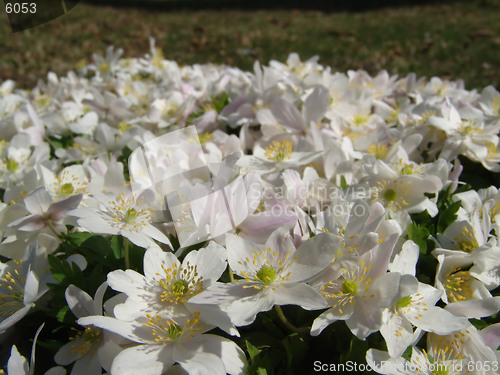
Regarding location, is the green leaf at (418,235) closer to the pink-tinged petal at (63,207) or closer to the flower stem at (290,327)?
the flower stem at (290,327)

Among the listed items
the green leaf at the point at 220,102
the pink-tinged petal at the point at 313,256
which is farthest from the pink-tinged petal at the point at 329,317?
the green leaf at the point at 220,102

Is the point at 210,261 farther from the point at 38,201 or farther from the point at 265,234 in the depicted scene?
the point at 38,201

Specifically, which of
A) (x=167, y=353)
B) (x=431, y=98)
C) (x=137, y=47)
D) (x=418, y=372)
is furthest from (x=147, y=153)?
(x=137, y=47)

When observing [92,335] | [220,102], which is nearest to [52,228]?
[92,335]

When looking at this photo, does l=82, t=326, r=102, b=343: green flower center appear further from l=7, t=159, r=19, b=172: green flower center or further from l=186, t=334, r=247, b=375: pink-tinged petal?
l=7, t=159, r=19, b=172: green flower center

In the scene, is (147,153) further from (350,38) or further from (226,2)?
(226,2)
